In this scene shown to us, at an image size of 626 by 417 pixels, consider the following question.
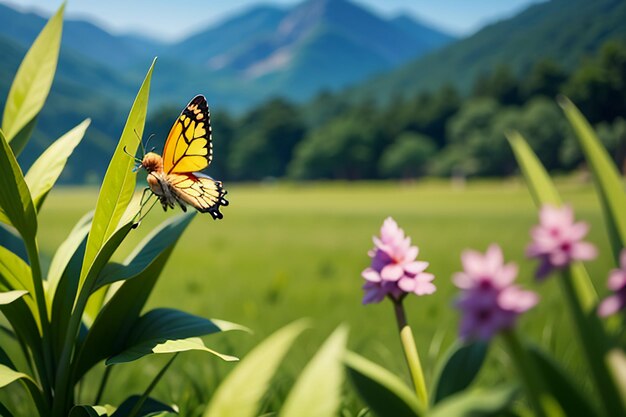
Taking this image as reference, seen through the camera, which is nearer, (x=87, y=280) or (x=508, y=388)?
(x=508, y=388)

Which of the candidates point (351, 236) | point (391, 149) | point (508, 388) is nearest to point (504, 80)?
point (391, 149)

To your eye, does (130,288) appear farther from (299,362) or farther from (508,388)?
(299,362)

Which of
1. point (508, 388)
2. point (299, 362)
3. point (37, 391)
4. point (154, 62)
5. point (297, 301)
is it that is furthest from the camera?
point (297, 301)

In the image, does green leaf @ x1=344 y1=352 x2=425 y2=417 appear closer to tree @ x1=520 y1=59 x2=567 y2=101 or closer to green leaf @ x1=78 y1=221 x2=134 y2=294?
green leaf @ x1=78 y1=221 x2=134 y2=294

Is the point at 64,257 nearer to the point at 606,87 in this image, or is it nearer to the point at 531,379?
the point at 531,379

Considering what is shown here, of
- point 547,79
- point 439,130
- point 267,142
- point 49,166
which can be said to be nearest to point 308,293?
point 49,166
